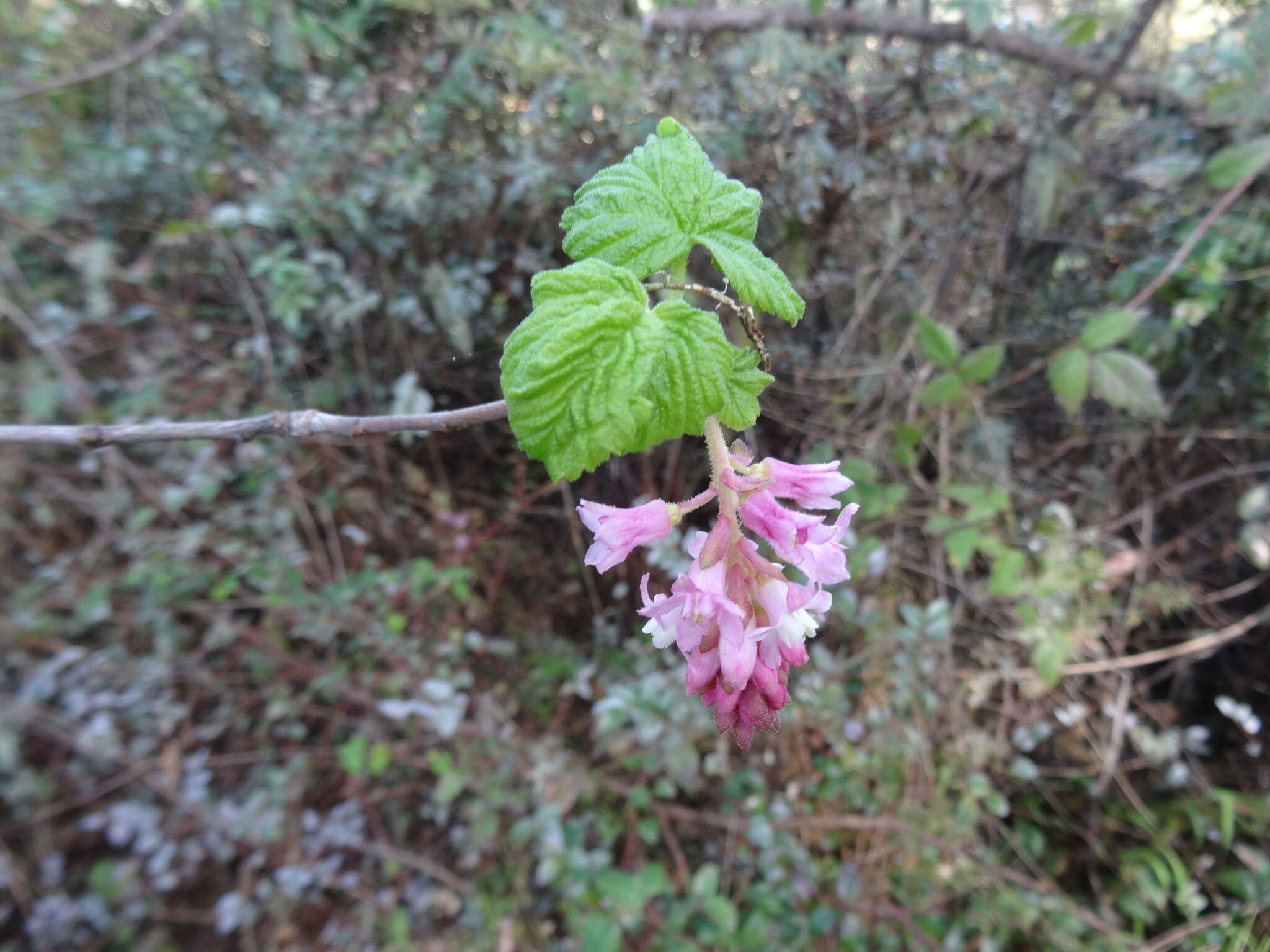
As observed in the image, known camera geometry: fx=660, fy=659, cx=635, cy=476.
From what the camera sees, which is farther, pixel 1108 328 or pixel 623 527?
pixel 1108 328

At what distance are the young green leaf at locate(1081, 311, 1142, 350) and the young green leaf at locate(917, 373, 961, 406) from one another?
0.96 feet

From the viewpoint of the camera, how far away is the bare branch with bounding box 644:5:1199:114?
181cm

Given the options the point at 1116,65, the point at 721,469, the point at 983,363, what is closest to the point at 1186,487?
the point at 983,363

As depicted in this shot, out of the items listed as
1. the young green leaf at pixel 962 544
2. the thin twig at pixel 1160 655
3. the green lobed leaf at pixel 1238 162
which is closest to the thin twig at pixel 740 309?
the young green leaf at pixel 962 544

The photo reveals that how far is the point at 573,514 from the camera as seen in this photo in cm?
213

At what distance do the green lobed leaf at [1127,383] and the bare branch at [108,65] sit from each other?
303 cm

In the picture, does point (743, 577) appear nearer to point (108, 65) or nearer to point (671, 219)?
point (671, 219)

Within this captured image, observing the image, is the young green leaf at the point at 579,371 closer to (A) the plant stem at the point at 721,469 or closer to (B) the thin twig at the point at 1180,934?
(A) the plant stem at the point at 721,469

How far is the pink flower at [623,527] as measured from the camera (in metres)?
0.63

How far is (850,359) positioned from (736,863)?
61.3 inches

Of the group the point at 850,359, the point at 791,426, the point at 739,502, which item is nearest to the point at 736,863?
the point at 791,426

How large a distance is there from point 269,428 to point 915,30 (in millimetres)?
2036

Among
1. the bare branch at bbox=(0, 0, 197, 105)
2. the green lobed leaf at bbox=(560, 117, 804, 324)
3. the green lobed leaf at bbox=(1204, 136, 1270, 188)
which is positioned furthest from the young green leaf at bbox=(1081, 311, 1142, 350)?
the bare branch at bbox=(0, 0, 197, 105)

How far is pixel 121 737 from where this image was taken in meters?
2.25
